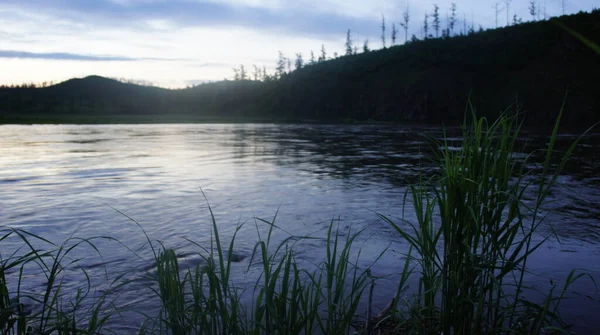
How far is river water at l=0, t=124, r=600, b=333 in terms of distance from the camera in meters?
4.81

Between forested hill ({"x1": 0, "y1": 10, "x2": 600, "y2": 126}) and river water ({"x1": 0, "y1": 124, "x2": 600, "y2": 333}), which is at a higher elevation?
forested hill ({"x1": 0, "y1": 10, "x2": 600, "y2": 126})

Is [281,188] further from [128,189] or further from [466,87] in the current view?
[466,87]

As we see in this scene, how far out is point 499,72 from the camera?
79062mm

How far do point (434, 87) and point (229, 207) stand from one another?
72.7m

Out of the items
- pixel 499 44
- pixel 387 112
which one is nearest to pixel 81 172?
pixel 387 112

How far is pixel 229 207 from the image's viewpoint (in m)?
8.10

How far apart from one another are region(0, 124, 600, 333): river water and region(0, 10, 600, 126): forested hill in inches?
1672

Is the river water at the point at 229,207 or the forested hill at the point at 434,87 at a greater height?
the forested hill at the point at 434,87

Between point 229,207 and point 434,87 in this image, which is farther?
point 434,87

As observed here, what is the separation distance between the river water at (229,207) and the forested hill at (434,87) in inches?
1672

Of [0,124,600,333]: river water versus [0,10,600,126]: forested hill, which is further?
[0,10,600,126]: forested hill

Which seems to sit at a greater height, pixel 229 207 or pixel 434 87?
pixel 434 87

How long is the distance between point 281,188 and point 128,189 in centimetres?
318

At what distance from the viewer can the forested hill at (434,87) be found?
219 feet
